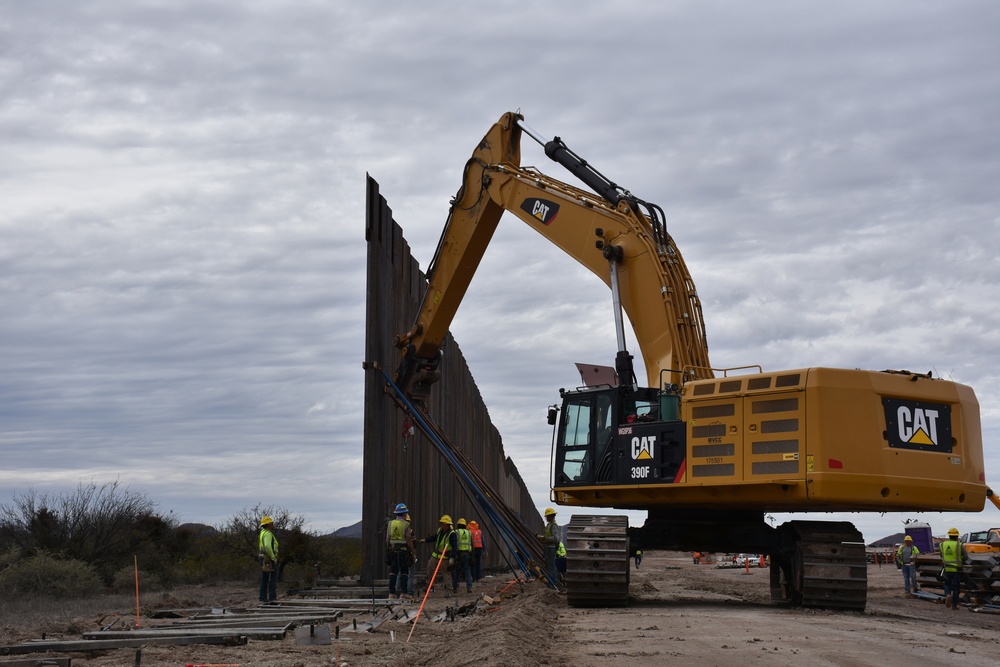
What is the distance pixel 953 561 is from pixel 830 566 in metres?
8.59

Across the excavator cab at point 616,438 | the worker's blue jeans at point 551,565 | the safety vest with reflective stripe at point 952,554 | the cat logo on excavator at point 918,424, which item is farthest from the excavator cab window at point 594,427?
the safety vest with reflective stripe at point 952,554

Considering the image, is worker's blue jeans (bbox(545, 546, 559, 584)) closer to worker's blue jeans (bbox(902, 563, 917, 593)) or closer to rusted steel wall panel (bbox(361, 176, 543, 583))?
rusted steel wall panel (bbox(361, 176, 543, 583))

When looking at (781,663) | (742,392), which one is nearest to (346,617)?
(742,392)

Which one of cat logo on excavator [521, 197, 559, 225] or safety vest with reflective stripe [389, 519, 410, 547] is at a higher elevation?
cat logo on excavator [521, 197, 559, 225]

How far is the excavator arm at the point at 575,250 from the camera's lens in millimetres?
16625

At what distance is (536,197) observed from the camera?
64.6 ft

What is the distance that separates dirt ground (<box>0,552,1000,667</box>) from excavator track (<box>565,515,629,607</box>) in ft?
1.08

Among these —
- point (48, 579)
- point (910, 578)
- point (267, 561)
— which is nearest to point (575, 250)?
point (267, 561)

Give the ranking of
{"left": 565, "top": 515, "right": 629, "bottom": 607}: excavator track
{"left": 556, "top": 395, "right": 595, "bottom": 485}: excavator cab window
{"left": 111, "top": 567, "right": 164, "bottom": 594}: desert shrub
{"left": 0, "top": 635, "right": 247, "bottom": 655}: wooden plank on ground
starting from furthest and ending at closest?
{"left": 111, "top": 567, "right": 164, "bottom": 594}: desert shrub
{"left": 556, "top": 395, "right": 595, "bottom": 485}: excavator cab window
{"left": 565, "top": 515, "right": 629, "bottom": 607}: excavator track
{"left": 0, "top": 635, "right": 247, "bottom": 655}: wooden plank on ground

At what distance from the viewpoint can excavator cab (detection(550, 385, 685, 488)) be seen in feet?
52.1

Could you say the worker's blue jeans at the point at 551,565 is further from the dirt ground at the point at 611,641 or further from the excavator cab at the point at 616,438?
the excavator cab at the point at 616,438

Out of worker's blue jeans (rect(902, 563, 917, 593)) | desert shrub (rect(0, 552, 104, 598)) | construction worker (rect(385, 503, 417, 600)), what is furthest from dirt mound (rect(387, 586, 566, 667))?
worker's blue jeans (rect(902, 563, 917, 593))

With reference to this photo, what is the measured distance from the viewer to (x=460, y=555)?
21547 millimetres

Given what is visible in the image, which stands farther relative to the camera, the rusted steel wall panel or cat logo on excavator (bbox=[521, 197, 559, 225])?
the rusted steel wall panel
